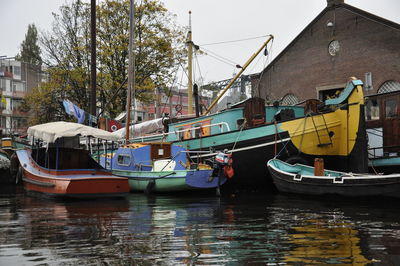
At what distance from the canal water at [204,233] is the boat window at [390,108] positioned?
615cm

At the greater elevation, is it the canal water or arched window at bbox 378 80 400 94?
arched window at bbox 378 80 400 94

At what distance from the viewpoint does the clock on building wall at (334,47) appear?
2657 centimetres

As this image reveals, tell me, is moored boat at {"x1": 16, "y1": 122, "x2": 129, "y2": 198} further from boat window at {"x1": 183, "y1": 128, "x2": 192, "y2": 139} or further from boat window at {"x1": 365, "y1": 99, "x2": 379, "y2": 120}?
boat window at {"x1": 365, "y1": 99, "x2": 379, "y2": 120}

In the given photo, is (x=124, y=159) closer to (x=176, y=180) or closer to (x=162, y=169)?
(x=162, y=169)

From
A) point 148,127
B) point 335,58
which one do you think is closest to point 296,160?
point 148,127

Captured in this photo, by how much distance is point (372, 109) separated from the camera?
17953 millimetres

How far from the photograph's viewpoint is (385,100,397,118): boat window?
1708cm

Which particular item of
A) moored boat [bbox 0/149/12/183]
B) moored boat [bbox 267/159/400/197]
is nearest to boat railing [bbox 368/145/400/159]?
moored boat [bbox 267/159/400/197]

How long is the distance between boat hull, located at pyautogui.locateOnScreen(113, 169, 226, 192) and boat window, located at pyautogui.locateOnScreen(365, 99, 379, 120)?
736 centimetres

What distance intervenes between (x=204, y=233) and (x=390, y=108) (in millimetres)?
12506

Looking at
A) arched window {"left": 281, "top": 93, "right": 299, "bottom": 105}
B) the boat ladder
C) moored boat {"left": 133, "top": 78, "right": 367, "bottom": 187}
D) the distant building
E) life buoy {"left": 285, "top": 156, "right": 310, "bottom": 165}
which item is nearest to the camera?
moored boat {"left": 133, "top": 78, "right": 367, "bottom": 187}

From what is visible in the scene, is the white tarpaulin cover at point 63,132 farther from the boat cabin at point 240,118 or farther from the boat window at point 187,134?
the boat window at point 187,134

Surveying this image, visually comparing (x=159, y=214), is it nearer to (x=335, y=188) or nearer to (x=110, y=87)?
(x=335, y=188)

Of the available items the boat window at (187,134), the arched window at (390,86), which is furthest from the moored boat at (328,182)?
the arched window at (390,86)
